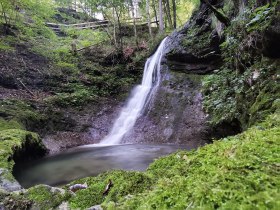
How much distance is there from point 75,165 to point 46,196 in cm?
468

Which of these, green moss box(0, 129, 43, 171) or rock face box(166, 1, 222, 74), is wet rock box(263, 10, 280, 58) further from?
rock face box(166, 1, 222, 74)

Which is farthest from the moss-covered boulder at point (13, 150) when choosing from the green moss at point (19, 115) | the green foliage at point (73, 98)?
the green foliage at point (73, 98)

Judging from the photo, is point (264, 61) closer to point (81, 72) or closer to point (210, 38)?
point (210, 38)

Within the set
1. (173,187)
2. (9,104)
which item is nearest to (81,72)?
(9,104)

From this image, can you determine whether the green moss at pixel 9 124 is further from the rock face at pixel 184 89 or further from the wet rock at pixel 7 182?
the wet rock at pixel 7 182

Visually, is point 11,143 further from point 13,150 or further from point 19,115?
point 19,115

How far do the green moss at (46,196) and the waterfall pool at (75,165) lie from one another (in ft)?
9.31

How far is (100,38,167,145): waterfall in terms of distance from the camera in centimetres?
1098

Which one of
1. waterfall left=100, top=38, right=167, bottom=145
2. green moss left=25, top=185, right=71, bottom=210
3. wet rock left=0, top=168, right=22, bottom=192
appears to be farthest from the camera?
waterfall left=100, top=38, right=167, bottom=145

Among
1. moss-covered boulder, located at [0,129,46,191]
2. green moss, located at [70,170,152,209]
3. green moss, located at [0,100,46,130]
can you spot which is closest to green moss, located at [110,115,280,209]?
green moss, located at [70,170,152,209]

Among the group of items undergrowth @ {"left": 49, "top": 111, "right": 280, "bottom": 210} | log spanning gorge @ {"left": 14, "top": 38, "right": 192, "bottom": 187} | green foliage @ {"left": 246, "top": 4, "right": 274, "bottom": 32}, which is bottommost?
log spanning gorge @ {"left": 14, "top": 38, "right": 192, "bottom": 187}

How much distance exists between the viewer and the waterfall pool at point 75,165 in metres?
5.54

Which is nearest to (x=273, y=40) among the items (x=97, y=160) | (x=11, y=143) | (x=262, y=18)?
(x=262, y=18)

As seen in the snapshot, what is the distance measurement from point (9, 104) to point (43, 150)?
8.84 ft
